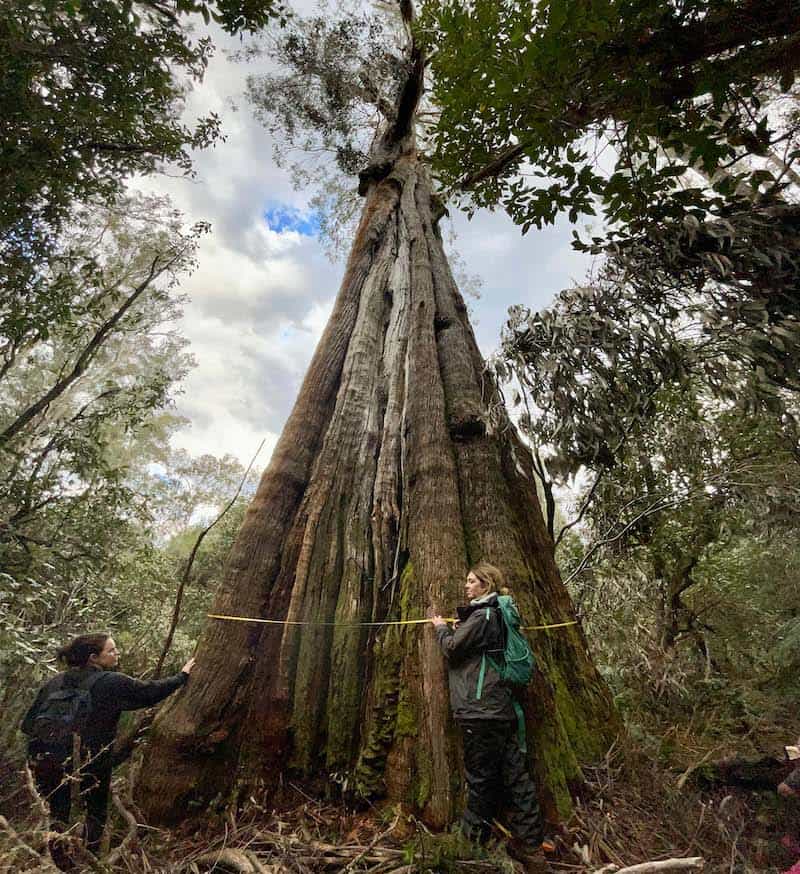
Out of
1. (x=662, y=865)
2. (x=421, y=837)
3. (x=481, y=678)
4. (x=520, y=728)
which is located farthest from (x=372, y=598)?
(x=662, y=865)

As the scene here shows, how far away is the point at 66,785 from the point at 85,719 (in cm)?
27

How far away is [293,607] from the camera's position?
2467 millimetres

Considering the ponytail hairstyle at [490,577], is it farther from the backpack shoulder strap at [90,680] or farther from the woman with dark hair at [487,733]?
the backpack shoulder strap at [90,680]

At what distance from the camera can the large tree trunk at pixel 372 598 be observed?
78.5 inches

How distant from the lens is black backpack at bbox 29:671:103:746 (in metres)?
2.11

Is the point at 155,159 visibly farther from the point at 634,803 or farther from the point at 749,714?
the point at 749,714

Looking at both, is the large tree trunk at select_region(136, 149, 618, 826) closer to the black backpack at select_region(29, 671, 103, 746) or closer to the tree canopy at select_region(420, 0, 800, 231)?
the black backpack at select_region(29, 671, 103, 746)

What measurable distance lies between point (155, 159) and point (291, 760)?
5.23 m

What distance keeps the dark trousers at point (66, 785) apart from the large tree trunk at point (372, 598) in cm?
31

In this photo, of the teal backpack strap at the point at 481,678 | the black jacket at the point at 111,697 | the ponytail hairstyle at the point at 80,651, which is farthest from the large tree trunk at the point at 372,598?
the ponytail hairstyle at the point at 80,651

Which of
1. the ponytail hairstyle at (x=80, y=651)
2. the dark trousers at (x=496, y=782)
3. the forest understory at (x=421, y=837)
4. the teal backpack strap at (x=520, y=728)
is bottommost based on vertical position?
the forest understory at (x=421, y=837)

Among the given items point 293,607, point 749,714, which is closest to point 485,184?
point 293,607

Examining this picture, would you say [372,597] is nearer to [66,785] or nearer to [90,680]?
[90,680]

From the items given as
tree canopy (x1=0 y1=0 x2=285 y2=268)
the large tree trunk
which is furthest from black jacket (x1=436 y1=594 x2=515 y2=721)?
tree canopy (x1=0 y1=0 x2=285 y2=268)
